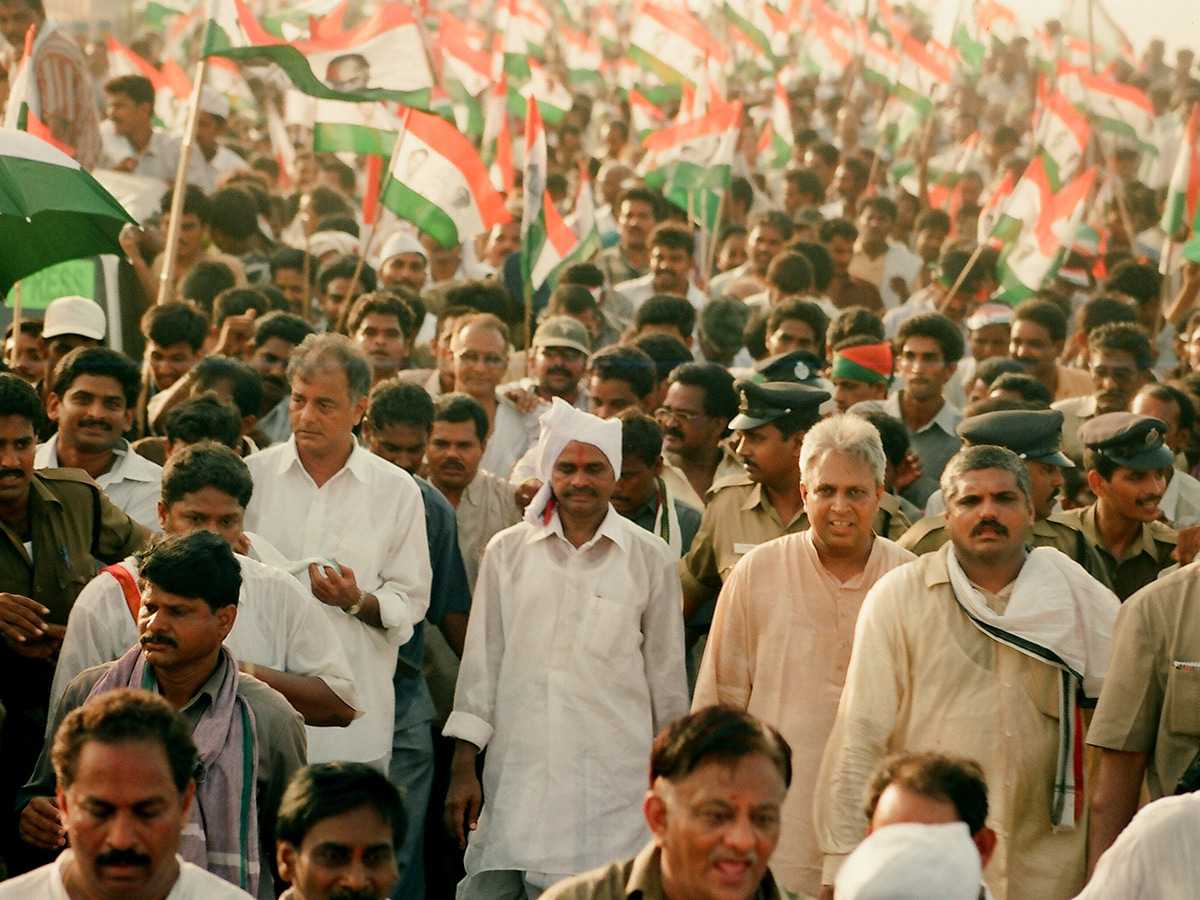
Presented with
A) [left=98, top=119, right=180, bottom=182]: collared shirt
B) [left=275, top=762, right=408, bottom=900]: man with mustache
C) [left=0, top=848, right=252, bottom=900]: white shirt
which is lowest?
[left=0, top=848, right=252, bottom=900]: white shirt

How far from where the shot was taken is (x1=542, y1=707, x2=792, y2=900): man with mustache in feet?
11.1

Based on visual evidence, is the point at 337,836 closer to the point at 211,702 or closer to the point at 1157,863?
the point at 211,702

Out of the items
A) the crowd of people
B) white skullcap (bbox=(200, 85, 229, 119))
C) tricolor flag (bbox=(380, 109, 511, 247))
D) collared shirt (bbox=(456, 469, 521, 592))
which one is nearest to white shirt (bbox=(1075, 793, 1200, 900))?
the crowd of people

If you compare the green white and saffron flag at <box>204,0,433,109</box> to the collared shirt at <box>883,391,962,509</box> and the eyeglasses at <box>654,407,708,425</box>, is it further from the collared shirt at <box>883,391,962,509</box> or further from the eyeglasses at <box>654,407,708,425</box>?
the collared shirt at <box>883,391,962,509</box>

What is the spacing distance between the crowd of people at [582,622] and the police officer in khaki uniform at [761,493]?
0.01m

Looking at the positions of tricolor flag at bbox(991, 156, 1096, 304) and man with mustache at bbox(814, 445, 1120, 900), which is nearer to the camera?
man with mustache at bbox(814, 445, 1120, 900)

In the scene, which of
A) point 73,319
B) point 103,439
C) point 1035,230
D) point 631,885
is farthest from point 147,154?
point 631,885

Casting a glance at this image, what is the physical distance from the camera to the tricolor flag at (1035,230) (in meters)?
10.7

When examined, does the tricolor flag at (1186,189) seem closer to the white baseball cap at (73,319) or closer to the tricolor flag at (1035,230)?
the tricolor flag at (1035,230)

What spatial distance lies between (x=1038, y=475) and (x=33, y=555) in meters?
3.27

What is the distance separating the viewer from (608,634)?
569 centimetres

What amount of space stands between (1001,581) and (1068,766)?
0.53 meters

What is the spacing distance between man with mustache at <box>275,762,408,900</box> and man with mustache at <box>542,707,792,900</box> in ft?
1.64

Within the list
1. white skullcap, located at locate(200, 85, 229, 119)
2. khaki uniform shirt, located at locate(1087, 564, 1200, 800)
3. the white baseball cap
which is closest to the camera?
khaki uniform shirt, located at locate(1087, 564, 1200, 800)
